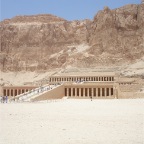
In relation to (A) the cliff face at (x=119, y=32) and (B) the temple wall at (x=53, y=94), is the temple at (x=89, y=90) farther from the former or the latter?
(A) the cliff face at (x=119, y=32)

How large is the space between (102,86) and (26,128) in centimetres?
3756

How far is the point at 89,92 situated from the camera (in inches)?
2207

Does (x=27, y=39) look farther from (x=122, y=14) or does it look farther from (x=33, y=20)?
(x=122, y=14)

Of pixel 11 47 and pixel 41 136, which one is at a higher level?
pixel 11 47

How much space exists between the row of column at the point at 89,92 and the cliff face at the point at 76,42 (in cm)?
3340

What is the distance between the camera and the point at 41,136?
1565 centimetres

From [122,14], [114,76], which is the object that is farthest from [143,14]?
[114,76]

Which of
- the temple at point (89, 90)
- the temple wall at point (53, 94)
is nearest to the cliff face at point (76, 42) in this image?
the temple at point (89, 90)

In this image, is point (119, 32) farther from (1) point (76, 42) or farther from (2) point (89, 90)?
(2) point (89, 90)

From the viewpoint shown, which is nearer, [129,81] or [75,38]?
[129,81]

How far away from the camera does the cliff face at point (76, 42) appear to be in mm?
92750

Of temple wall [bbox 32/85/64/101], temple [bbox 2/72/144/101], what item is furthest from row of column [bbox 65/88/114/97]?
temple wall [bbox 32/85/64/101]

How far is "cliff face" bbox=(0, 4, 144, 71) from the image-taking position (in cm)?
9275

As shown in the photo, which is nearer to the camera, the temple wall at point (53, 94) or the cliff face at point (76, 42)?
the temple wall at point (53, 94)
